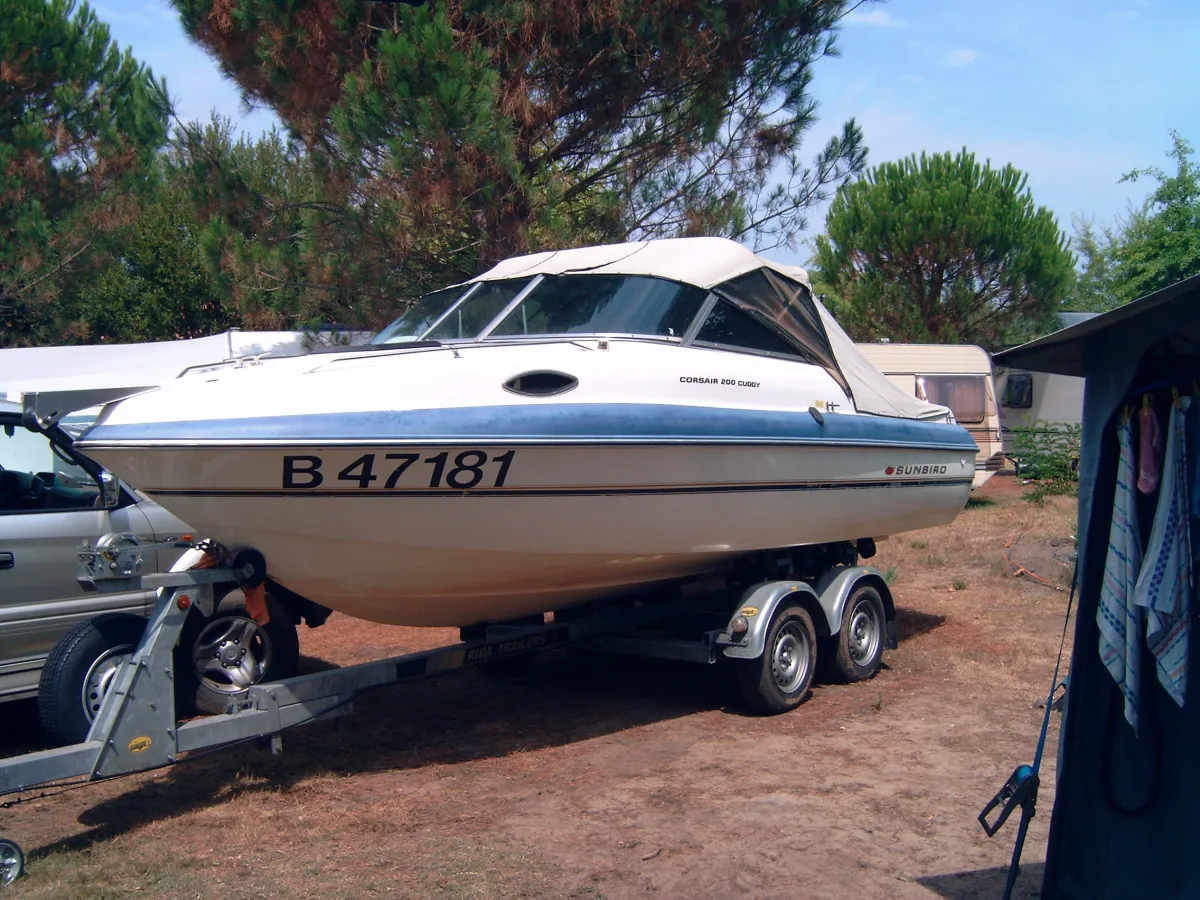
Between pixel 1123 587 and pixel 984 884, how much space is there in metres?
1.32

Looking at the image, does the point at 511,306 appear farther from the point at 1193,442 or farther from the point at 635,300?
the point at 1193,442

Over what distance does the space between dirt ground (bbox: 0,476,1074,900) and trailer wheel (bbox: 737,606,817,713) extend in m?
0.14

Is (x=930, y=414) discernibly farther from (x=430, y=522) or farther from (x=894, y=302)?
(x=894, y=302)

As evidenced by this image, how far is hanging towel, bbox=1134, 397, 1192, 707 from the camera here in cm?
311

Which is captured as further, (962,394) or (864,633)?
(962,394)

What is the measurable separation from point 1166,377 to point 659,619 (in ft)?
12.5

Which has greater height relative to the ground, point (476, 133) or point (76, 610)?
point (476, 133)

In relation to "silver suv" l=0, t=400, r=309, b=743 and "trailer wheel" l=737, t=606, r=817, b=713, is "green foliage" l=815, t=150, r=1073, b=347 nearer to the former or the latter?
"trailer wheel" l=737, t=606, r=817, b=713

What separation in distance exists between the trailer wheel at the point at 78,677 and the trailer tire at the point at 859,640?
13.4ft

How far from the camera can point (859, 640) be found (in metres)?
7.22

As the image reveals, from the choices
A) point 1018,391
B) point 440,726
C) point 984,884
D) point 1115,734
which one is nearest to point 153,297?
point 1018,391

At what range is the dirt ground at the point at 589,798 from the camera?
4008mm

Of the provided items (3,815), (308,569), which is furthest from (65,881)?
(308,569)

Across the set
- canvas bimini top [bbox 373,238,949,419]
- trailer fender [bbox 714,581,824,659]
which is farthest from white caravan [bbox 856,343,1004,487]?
trailer fender [bbox 714,581,824,659]
